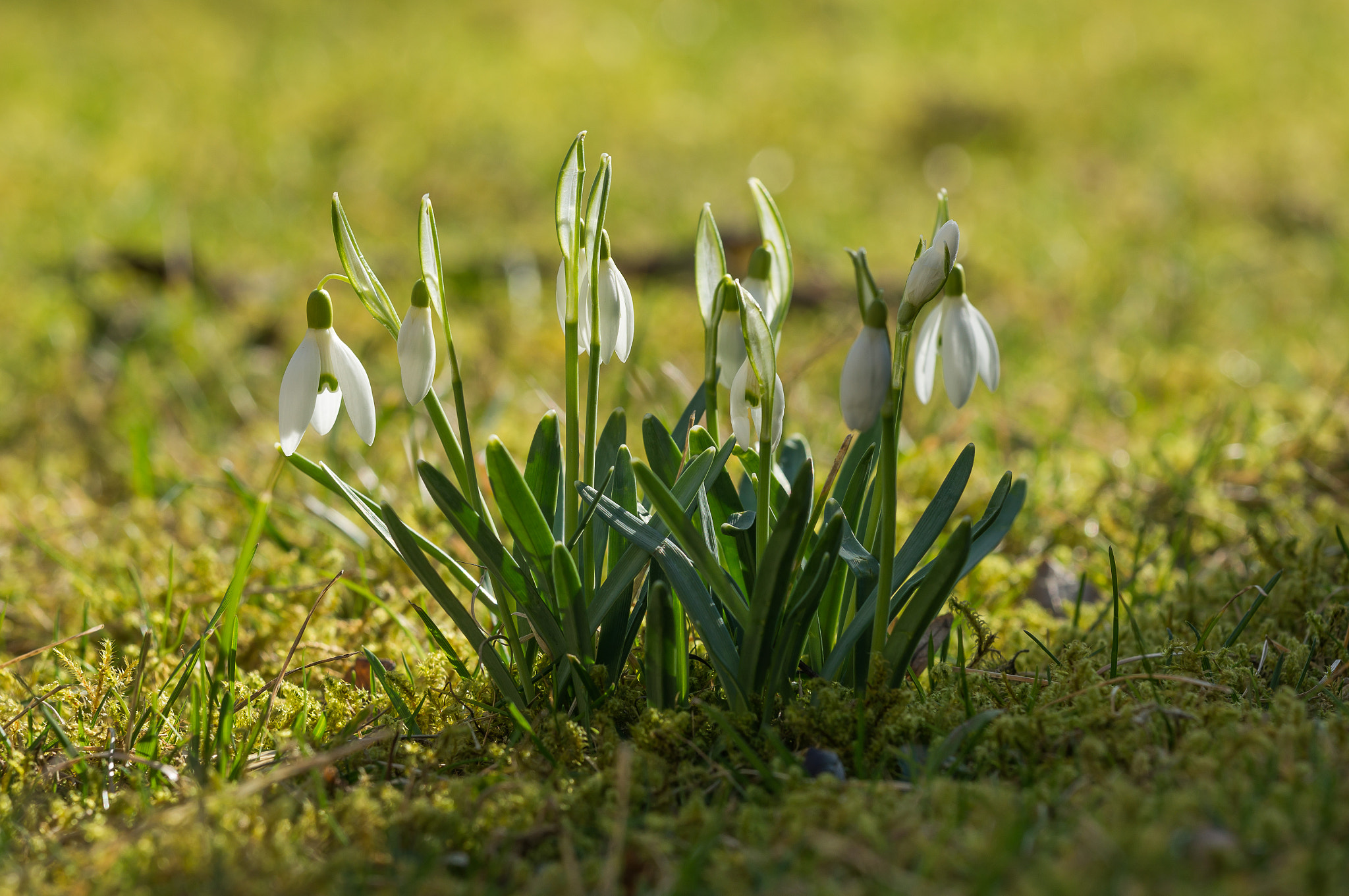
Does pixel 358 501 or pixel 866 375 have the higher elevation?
pixel 866 375

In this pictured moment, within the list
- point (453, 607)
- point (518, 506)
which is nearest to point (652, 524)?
point (518, 506)

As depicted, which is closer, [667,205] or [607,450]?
[607,450]

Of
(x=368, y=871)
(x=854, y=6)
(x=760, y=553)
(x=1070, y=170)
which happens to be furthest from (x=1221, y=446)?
→ (x=854, y=6)

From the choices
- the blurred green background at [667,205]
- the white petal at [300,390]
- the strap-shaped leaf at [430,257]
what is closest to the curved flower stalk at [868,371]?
the strap-shaped leaf at [430,257]

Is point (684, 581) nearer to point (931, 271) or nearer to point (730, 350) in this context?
point (730, 350)

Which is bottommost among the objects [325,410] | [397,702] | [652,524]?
[397,702]

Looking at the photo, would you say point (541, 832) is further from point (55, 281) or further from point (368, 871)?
point (55, 281)
